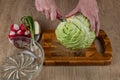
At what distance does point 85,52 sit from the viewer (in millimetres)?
1008

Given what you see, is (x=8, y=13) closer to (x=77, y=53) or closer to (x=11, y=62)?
(x=11, y=62)

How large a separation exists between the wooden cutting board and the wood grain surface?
0.08ft

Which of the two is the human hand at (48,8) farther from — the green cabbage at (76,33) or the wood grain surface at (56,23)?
the wood grain surface at (56,23)

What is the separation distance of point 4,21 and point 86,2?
45 cm

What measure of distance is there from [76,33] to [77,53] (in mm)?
87

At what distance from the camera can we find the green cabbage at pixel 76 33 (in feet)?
3.22

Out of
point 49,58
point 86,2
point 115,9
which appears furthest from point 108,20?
point 49,58

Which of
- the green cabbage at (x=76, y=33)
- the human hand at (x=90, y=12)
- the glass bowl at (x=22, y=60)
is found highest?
the human hand at (x=90, y=12)

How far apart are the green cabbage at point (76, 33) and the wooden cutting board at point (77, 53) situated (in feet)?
0.11

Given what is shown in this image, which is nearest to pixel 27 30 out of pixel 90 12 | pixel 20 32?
pixel 20 32

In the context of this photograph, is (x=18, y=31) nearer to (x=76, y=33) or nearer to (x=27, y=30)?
(x=27, y=30)

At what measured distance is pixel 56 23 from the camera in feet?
3.90

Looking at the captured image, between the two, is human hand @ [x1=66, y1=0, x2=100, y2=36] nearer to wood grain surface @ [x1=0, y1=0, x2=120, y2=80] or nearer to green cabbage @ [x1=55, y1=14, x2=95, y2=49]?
green cabbage @ [x1=55, y1=14, x2=95, y2=49]

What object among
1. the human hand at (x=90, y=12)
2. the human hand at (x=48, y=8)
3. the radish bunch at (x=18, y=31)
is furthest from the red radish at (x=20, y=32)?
the human hand at (x=90, y=12)
